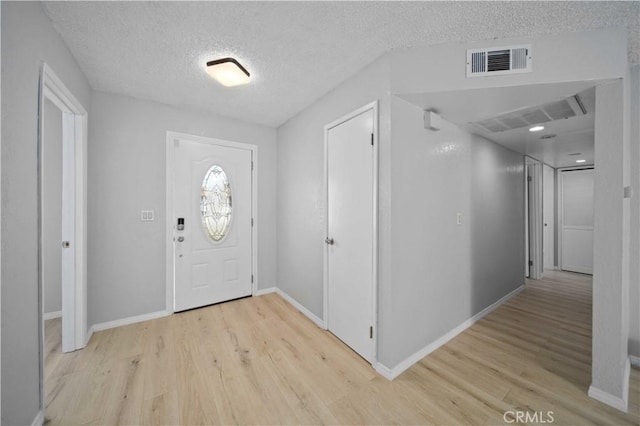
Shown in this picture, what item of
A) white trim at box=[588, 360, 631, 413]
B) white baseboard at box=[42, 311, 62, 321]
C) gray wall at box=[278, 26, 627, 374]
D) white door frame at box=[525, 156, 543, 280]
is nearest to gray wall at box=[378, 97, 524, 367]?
gray wall at box=[278, 26, 627, 374]

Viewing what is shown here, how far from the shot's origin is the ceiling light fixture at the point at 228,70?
192 centimetres

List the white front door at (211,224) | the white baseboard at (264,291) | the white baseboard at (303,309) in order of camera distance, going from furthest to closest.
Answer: the white baseboard at (264,291)
the white front door at (211,224)
the white baseboard at (303,309)

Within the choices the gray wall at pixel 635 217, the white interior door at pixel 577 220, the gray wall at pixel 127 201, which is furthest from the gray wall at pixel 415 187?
the white interior door at pixel 577 220

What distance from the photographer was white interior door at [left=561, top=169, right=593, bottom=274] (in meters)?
4.80

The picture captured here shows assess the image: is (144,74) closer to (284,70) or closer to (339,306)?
(284,70)

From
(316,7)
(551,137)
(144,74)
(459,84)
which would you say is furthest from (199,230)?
(551,137)

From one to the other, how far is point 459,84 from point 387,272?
148 centimetres

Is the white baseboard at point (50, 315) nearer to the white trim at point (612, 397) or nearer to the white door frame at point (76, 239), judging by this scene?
the white door frame at point (76, 239)

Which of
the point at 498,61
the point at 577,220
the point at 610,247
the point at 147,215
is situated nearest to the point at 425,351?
the point at 610,247

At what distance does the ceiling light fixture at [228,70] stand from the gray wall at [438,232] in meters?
1.28

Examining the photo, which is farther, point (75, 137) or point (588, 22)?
point (75, 137)

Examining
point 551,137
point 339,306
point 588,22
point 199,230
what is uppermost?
point 588,22

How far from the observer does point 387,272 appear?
6.10ft

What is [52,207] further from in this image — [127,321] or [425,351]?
[425,351]
